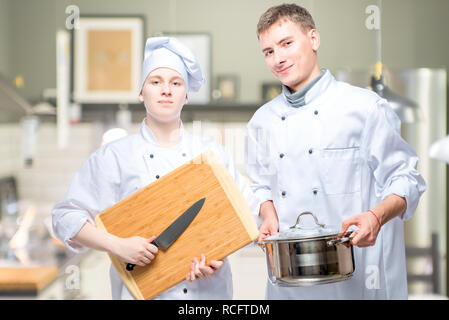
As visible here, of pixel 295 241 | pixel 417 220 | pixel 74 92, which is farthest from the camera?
pixel 417 220

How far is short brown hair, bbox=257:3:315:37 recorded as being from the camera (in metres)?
0.90

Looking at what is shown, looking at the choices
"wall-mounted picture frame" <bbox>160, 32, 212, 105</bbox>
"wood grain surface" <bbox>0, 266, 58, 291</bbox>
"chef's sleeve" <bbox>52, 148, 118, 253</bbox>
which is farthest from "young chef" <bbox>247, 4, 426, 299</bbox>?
"wood grain surface" <bbox>0, 266, 58, 291</bbox>

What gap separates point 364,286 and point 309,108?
1.05ft

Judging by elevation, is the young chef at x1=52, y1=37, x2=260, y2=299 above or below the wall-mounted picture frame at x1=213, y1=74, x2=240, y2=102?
below

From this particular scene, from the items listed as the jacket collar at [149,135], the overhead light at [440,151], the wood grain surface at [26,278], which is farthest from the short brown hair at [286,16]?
the wood grain surface at [26,278]

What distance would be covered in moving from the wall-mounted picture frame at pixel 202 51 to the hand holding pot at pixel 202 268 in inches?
10.7

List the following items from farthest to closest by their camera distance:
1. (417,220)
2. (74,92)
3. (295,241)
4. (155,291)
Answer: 1. (417,220)
2. (74,92)
3. (155,291)
4. (295,241)

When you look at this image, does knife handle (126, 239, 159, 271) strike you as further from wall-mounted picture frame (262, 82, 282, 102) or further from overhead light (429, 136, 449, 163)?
overhead light (429, 136, 449, 163)

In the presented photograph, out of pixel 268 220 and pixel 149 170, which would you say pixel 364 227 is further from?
pixel 149 170

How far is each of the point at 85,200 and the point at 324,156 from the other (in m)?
0.40
